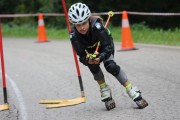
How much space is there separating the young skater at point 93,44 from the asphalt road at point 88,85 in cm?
26

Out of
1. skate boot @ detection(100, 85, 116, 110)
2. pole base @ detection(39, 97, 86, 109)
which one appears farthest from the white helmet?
pole base @ detection(39, 97, 86, 109)

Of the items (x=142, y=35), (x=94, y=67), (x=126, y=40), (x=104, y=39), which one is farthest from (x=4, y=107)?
(x=142, y=35)

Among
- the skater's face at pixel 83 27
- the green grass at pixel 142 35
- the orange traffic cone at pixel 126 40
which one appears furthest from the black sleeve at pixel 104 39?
the green grass at pixel 142 35

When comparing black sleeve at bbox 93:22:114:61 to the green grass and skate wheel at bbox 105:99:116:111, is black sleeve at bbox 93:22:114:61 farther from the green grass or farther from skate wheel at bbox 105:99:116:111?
the green grass

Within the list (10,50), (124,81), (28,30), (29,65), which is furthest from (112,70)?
(28,30)

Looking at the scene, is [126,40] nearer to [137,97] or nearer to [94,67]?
[94,67]

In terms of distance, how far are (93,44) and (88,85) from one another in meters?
2.47

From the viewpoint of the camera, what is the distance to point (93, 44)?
6793mm

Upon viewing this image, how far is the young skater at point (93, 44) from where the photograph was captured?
6.56m

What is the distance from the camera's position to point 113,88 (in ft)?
28.3

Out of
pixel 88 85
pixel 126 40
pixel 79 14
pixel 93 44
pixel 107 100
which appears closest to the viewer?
pixel 79 14

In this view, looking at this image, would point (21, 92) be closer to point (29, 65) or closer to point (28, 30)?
point (29, 65)

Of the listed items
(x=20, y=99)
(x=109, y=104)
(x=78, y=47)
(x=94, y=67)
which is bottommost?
(x=20, y=99)

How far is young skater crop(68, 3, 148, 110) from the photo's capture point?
6557 millimetres
